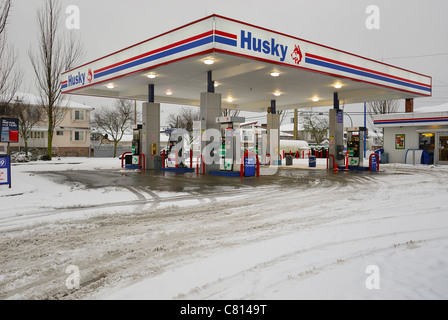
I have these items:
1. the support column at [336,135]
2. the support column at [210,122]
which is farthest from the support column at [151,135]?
the support column at [336,135]

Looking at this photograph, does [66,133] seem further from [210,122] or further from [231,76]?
[231,76]

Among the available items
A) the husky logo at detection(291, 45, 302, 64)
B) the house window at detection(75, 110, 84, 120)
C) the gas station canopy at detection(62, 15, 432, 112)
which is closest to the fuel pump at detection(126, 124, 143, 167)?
the gas station canopy at detection(62, 15, 432, 112)

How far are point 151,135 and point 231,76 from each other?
6425 mm

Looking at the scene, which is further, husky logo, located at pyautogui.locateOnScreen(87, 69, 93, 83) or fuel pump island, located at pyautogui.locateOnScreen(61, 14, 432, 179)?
husky logo, located at pyautogui.locateOnScreen(87, 69, 93, 83)

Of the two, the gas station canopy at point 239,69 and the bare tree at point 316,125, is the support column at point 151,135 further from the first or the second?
the bare tree at point 316,125

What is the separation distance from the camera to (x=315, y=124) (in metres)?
61.8

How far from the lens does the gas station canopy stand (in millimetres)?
11750

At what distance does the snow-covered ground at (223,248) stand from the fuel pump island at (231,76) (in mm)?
6132

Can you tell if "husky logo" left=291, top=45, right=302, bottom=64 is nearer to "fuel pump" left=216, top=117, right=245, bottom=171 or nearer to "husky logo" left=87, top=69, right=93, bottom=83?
"fuel pump" left=216, top=117, right=245, bottom=171

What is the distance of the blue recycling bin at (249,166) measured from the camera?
15252 millimetres

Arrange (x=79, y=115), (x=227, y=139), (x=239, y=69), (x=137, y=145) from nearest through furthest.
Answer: (x=239, y=69)
(x=227, y=139)
(x=137, y=145)
(x=79, y=115)

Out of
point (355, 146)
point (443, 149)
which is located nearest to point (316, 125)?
point (443, 149)

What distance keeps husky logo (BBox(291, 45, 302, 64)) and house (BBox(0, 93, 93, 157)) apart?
34.0 metres

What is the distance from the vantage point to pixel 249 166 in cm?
1532
